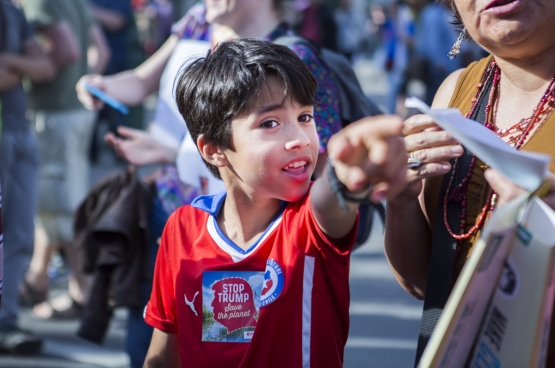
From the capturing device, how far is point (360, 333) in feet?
15.8

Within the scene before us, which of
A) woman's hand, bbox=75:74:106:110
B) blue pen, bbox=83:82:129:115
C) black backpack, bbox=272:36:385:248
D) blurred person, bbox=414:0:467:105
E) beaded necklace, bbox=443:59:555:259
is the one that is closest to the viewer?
beaded necklace, bbox=443:59:555:259

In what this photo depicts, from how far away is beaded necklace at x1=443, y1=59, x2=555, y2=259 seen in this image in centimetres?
179

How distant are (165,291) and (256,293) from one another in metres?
0.28

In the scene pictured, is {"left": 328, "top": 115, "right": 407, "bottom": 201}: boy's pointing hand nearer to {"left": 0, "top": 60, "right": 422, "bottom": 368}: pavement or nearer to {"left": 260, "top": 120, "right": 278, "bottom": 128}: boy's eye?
{"left": 260, "top": 120, "right": 278, "bottom": 128}: boy's eye

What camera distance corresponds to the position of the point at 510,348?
4.69ft

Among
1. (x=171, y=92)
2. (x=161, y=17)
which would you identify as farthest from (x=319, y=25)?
(x=171, y=92)

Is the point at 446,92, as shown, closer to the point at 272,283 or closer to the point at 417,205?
the point at 417,205

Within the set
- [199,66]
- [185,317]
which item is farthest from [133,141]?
[185,317]

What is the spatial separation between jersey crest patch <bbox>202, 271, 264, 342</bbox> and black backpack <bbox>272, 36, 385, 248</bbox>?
3.13 ft

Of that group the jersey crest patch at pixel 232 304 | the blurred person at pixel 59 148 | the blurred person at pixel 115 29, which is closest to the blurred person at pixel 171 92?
the jersey crest patch at pixel 232 304

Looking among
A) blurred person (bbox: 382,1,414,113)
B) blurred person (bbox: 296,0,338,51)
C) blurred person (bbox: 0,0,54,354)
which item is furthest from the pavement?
blurred person (bbox: 296,0,338,51)

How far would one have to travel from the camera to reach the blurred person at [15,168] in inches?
179

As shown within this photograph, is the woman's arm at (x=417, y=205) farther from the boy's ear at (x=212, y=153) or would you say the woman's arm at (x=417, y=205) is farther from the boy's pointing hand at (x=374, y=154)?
the boy's ear at (x=212, y=153)

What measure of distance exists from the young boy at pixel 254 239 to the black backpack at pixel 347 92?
761 mm
